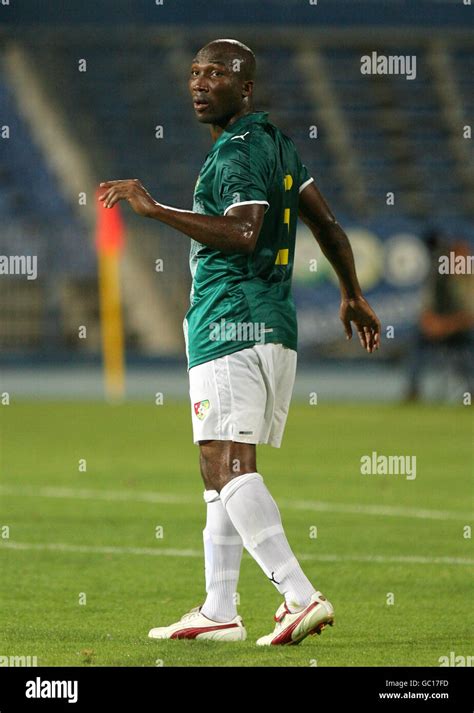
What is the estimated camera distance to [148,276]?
94.0 ft

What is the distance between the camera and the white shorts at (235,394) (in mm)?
6367

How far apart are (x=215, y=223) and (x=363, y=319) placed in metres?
1.12

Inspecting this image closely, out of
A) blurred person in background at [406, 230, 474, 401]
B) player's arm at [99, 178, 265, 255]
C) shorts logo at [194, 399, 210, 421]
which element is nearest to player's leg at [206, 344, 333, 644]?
shorts logo at [194, 399, 210, 421]

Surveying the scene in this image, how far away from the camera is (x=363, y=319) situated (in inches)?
279

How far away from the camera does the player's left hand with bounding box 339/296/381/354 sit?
23.1 ft

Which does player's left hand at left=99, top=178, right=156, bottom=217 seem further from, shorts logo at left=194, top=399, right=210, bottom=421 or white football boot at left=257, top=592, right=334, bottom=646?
white football boot at left=257, top=592, right=334, bottom=646

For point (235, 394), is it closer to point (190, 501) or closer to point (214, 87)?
point (214, 87)

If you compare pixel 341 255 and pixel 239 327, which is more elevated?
pixel 341 255

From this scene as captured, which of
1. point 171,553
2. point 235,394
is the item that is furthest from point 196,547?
point 235,394

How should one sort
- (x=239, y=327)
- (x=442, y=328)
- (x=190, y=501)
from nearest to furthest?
(x=239, y=327), (x=190, y=501), (x=442, y=328)

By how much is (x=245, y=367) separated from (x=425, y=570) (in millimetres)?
2746

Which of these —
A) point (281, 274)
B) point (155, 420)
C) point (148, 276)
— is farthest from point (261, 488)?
point (148, 276)

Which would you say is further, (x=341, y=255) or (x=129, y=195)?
(x=341, y=255)

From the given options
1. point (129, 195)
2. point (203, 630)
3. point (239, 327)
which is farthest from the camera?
point (203, 630)
